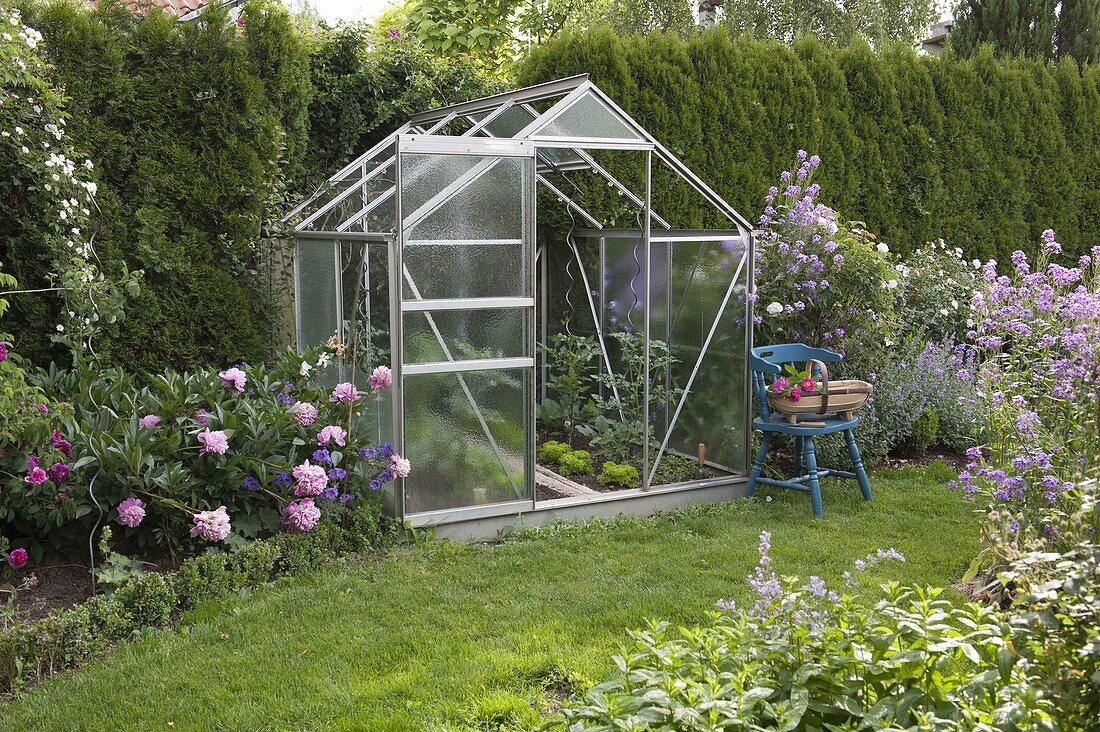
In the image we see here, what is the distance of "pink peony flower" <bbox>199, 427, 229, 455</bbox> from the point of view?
4402 millimetres

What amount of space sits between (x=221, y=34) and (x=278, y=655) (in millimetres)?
3851

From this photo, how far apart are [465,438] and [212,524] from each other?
55.2 inches

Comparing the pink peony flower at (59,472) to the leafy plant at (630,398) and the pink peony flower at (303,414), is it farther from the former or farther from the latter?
the leafy plant at (630,398)

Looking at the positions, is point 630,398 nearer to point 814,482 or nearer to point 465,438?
point 814,482

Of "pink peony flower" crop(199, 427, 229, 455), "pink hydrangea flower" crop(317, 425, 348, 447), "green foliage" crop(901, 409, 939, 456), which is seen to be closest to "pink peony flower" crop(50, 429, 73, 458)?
"pink peony flower" crop(199, 427, 229, 455)

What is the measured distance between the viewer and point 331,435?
476 cm

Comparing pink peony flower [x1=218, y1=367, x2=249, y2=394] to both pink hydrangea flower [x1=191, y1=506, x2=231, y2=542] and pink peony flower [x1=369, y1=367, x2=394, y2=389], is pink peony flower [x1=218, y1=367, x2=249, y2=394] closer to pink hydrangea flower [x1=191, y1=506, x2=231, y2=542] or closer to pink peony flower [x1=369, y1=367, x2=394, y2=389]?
pink peony flower [x1=369, y1=367, x2=394, y2=389]

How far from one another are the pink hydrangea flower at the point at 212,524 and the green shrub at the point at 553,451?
2575mm

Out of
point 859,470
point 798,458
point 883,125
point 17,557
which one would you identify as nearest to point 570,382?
point 798,458

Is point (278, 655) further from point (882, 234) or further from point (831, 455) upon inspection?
point (882, 234)

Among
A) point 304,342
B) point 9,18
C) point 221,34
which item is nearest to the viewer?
point 9,18

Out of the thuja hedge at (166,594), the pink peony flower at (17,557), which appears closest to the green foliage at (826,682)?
the thuja hedge at (166,594)

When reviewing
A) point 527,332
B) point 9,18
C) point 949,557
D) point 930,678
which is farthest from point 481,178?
point 930,678

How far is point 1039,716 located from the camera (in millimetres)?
1992
